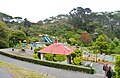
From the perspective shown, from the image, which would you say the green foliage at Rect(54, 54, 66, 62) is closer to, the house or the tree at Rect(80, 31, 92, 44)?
the house

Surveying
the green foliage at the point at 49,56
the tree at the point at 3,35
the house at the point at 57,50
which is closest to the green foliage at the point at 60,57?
the green foliage at the point at 49,56

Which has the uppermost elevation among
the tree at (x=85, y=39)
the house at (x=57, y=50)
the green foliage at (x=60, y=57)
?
the tree at (x=85, y=39)

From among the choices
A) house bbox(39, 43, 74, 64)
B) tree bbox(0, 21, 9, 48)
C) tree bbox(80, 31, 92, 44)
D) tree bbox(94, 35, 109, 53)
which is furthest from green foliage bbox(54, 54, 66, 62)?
tree bbox(80, 31, 92, 44)

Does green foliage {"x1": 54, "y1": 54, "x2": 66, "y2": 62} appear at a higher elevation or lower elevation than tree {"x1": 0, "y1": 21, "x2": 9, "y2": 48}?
lower

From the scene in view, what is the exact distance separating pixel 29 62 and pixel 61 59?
3367mm

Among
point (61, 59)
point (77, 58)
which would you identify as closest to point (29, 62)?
point (61, 59)

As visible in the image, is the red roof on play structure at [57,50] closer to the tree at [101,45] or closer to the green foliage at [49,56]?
the green foliage at [49,56]

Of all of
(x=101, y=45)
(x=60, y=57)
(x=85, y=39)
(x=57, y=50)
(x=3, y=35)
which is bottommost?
(x=60, y=57)

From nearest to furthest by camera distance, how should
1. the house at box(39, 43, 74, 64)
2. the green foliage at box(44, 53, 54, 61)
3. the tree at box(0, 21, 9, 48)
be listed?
the green foliage at box(44, 53, 54, 61) → the house at box(39, 43, 74, 64) → the tree at box(0, 21, 9, 48)

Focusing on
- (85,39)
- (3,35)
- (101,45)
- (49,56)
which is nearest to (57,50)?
(49,56)

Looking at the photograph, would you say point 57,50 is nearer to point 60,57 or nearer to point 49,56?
point 49,56

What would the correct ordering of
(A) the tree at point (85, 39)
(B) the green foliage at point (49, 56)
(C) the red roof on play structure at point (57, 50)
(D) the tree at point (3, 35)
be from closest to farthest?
(B) the green foliage at point (49, 56) < (C) the red roof on play structure at point (57, 50) < (D) the tree at point (3, 35) < (A) the tree at point (85, 39)

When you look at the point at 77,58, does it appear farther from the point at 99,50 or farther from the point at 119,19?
the point at 119,19

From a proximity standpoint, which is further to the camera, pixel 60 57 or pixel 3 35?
pixel 3 35
